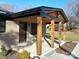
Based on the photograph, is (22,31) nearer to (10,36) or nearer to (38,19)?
Answer: (10,36)

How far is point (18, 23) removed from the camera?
48.8 ft

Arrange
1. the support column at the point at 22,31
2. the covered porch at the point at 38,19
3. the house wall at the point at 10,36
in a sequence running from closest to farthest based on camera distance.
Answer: the covered porch at the point at 38,19, the house wall at the point at 10,36, the support column at the point at 22,31

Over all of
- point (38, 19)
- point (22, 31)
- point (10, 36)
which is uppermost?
point (38, 19)

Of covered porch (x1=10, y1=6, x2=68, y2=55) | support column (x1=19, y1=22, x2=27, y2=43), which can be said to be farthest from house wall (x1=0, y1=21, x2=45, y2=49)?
support column (x1=19, y1=22, x2=27, y2=43)

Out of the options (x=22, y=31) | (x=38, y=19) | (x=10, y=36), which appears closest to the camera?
(x=38, y=19)

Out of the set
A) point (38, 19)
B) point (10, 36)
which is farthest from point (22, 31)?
point (38, 19)

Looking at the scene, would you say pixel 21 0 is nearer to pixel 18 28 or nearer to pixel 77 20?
pixel 77 20

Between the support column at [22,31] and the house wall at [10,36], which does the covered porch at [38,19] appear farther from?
the house wall at [10,36]

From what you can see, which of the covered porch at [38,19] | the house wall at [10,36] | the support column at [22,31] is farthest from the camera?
the support column at [22,31]

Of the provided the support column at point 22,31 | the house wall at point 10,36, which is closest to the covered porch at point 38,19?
the support column at point 22,31

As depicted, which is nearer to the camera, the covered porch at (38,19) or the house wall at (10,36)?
the covered porch at (38,19)

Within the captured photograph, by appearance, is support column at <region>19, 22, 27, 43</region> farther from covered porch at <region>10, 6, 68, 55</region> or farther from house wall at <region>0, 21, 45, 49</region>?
house wall at <region>0, 21, 45, 49</region>

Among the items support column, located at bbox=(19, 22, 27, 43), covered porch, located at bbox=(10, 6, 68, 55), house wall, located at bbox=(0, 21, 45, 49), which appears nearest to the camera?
covered porch, located at bbox=(10, 6, 68, 55)

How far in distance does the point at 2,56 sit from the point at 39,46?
264 cm
